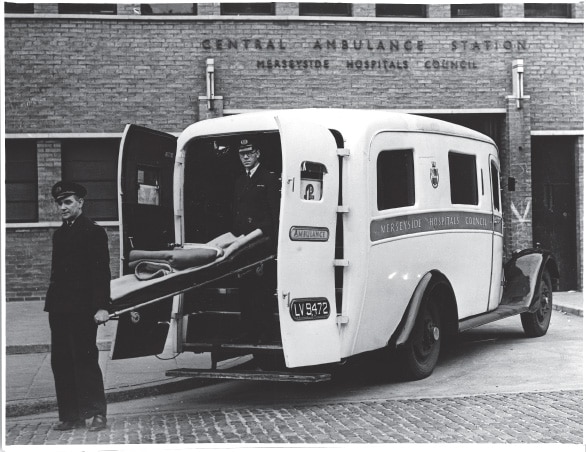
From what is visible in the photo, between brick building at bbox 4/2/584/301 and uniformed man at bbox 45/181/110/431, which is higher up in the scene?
brick building at bbox 4/2/584/301

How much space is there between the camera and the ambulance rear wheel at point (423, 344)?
8.76m

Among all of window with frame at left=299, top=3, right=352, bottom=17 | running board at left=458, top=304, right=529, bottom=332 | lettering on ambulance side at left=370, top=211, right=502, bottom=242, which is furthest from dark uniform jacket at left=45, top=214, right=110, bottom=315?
window with frame at left=299, top=3, right=352, bottom=17

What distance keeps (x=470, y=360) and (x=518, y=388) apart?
5.05 feet

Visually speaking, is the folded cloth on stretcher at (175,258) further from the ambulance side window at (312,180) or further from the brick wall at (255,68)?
the brick wall at (255,68)

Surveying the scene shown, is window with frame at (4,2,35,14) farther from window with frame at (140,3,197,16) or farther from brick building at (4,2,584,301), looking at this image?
window with frame at (140,3,197,16)

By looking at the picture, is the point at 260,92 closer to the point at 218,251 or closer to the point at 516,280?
the point at 516,280

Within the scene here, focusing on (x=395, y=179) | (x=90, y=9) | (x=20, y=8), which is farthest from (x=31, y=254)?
(x=395, y=179)

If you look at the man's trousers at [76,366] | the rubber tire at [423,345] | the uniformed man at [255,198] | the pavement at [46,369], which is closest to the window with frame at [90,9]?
the pavement at [46,369]

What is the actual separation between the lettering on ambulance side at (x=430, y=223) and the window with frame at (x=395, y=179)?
14 centimetres

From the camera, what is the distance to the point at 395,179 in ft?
28.1

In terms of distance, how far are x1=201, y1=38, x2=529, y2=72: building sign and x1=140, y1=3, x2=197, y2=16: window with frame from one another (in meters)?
0.54

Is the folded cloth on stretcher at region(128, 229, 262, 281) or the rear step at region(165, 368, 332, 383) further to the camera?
the folded cloth on stretcher at region(128, 229, 262, 281)

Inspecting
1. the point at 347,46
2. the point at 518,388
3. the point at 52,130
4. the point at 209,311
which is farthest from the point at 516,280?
the point at 52,130

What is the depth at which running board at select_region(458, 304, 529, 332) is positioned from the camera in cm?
975
